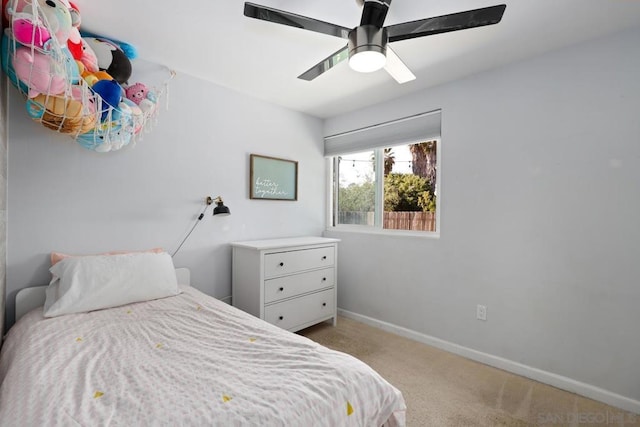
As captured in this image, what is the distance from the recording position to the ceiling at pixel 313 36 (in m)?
1.56

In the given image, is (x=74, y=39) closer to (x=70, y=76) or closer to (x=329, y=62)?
(x=70, y=76)

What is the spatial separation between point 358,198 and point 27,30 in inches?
107

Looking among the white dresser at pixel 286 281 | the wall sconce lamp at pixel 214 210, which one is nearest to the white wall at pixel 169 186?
the wall sconce lamp at pixel 214 210

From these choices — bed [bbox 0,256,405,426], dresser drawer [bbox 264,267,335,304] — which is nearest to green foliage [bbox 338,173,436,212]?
dresser drawer [bbox 264,267,335,304]

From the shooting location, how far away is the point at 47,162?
1767 mm

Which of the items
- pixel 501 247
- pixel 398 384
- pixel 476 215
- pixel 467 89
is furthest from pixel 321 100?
pixel 398 384

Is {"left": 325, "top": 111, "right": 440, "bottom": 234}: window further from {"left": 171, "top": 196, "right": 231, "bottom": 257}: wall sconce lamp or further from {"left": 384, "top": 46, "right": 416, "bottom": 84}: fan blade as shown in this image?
{"left": 171, "top": 196, "right": 231, "bottom": 257}: wall sconce lamp

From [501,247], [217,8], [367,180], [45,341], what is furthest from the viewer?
[367,180]

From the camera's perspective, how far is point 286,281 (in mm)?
2510

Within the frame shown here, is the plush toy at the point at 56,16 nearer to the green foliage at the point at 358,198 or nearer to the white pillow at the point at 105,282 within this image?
the white pillow at the point at 105,282

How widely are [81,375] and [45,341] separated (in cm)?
41

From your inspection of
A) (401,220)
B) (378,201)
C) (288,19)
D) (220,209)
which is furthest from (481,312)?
(288,19)

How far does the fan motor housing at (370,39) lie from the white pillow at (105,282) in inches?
68.5

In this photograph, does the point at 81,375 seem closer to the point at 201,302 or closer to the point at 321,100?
the point at 201,302
